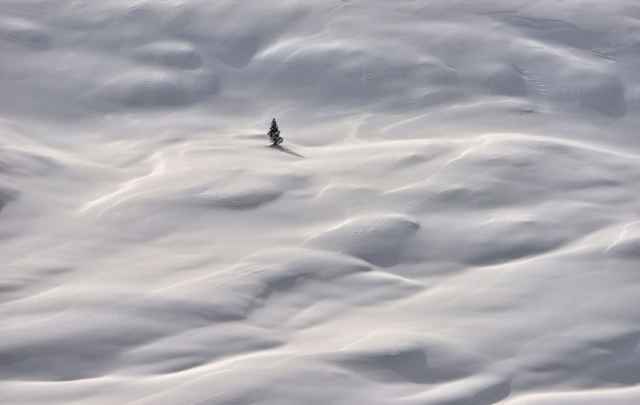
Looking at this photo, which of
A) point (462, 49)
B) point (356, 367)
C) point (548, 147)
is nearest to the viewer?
point (356, 367)

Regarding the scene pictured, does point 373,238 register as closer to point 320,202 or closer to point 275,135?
point 320,202

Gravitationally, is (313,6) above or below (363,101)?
above

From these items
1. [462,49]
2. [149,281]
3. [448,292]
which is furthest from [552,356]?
[462,49]

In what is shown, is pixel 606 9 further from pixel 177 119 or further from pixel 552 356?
pixel 552 356

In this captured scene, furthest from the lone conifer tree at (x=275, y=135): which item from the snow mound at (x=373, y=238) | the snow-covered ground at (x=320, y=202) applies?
the snow mound at (x=373, y=238)

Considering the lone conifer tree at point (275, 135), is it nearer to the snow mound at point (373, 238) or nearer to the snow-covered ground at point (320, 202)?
the snow-covered ground at point (320, 202)

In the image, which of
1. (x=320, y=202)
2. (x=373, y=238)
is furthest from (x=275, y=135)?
(x=373, y=238)

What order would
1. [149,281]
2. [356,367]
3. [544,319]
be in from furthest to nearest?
1. [149,281]
2. [544,319]
3. [356,367]

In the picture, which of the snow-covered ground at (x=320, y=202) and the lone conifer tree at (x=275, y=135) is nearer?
the snow-covered ground at (x=320, y=202)

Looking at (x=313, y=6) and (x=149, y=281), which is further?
(x=313, y=6)

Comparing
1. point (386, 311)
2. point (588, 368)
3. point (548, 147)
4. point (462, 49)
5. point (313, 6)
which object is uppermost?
point (313, 6)
